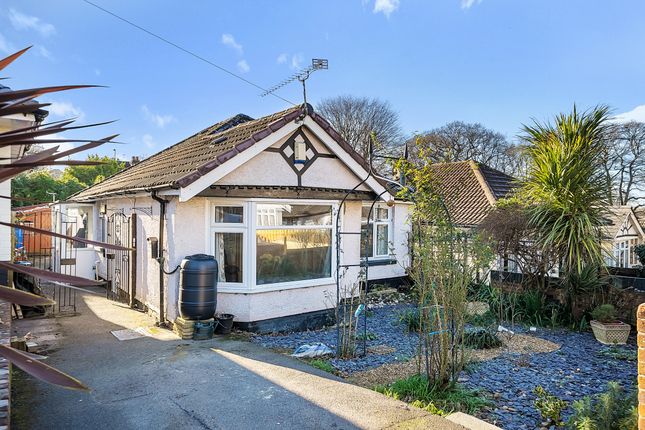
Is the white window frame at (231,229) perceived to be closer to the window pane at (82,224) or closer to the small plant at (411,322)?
the small plant at (411,322)

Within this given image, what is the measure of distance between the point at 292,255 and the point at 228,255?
4.60 feet

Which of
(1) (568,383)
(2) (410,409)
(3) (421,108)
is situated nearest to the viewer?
(2) (410,409)

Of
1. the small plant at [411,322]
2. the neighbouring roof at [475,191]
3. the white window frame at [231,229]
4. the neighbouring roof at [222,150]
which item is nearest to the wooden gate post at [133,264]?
the neighbouring roof at [222,150]

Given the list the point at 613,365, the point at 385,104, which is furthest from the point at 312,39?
the point at 385,104

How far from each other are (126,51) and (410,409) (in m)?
13.9

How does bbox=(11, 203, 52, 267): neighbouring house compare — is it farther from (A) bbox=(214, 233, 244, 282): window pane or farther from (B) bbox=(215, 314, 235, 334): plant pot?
(B) bbox=(215, 314, 235, 334): plant pot

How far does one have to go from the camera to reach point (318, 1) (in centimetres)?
1144

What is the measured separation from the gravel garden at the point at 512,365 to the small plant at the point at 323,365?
2cm

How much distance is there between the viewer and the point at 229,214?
29.2 feet

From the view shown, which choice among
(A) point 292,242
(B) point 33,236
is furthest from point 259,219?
(B) point 33,236

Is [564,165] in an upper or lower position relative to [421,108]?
lower

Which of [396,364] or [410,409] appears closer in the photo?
[410,409]

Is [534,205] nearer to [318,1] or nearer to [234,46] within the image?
[318,1]

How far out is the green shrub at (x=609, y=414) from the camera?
408 centimetres
